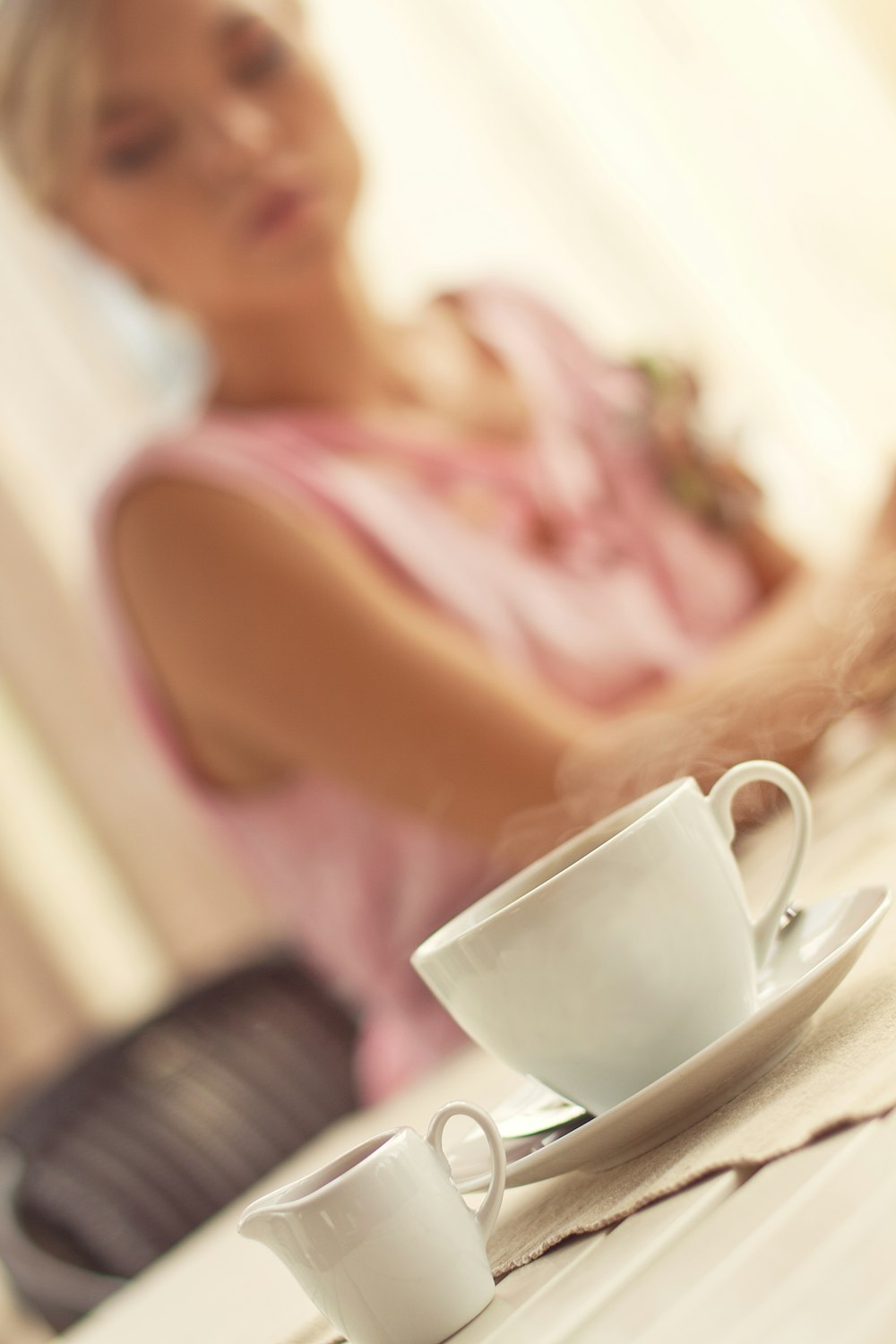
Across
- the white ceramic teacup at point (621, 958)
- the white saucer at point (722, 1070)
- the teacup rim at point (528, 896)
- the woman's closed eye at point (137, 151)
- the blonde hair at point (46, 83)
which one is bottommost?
Answer: the white saucer at point (722, 1070)

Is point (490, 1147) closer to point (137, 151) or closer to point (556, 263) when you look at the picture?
point (137, 151)

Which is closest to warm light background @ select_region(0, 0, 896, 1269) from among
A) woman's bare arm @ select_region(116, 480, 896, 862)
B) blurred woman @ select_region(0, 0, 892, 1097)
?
blurred woman @ select_region(0, 0, 892, 1097)

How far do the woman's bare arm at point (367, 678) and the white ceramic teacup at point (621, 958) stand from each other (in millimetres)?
527

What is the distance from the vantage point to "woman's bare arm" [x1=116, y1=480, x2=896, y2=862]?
90 centimetres

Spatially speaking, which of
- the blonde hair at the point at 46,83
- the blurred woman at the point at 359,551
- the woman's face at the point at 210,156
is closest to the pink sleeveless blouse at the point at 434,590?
the blurred woman at the point at 359,551

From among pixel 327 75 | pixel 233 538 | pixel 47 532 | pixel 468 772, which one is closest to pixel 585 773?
pixel 468 772

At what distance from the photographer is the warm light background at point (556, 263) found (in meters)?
1.50

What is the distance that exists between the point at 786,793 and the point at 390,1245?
0.14m

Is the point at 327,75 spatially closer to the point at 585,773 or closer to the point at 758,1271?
the point at 585,773

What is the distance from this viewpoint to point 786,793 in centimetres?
33

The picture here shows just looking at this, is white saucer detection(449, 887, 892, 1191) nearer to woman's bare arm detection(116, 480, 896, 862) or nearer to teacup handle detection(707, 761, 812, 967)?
teacup handle detection(707, 761, 812, 967)

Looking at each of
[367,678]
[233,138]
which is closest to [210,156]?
[233,138]

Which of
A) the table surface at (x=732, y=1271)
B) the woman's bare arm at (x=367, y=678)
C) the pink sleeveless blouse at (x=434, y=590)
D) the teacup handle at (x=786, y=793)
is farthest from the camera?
the pink sleeveless blouse at (x=434, y=590)

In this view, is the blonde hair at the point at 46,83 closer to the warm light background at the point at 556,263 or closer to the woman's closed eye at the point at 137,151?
the woman's closed eye at the point at 137,151
